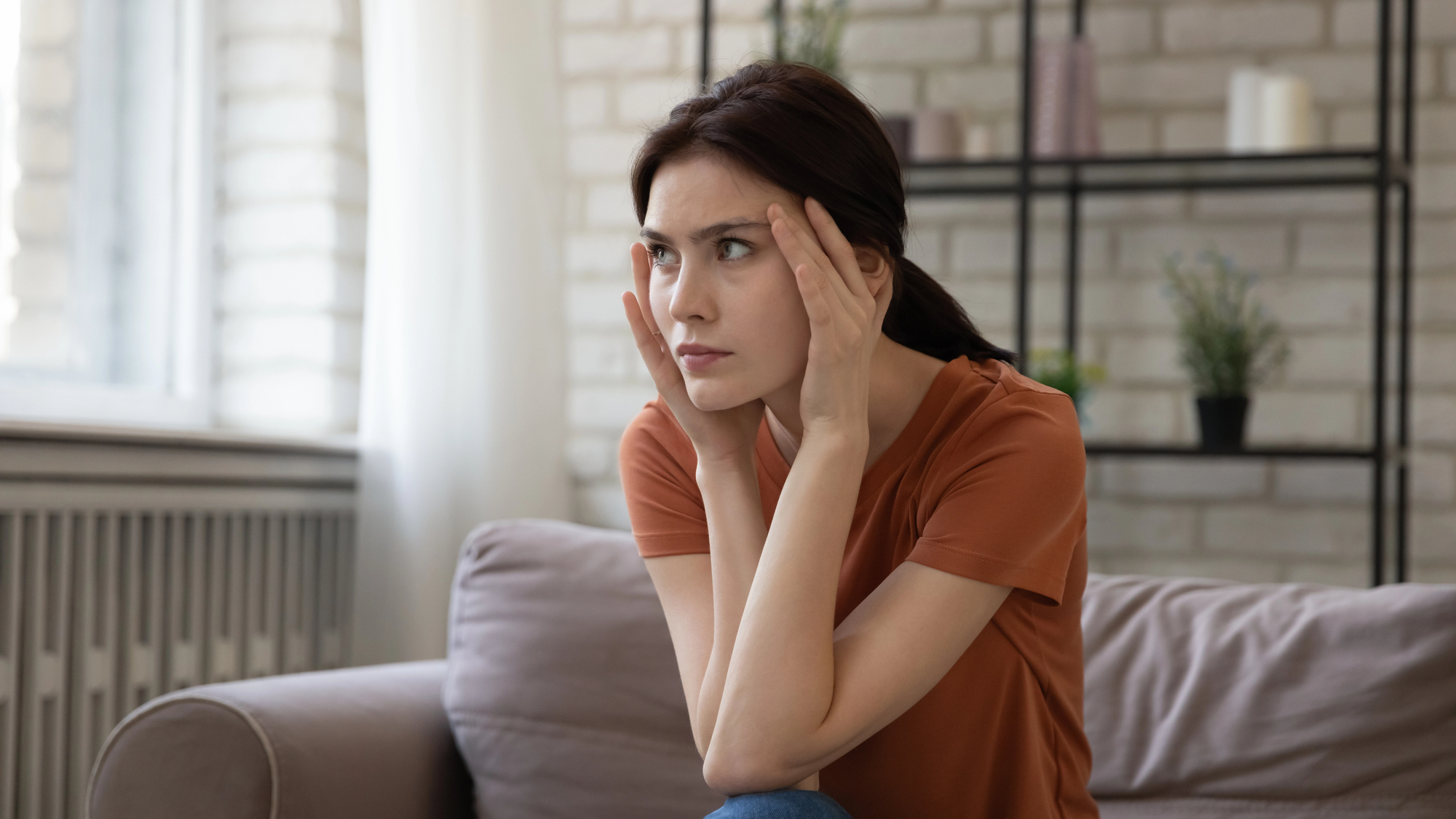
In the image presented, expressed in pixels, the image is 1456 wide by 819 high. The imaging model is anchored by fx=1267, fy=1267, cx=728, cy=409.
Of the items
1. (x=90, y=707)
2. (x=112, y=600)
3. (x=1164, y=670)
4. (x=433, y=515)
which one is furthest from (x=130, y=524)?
(x=1164, y=670)

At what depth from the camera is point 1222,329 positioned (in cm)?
230

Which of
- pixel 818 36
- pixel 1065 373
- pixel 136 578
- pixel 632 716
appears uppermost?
pixel 818 36

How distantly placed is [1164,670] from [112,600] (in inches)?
56.1

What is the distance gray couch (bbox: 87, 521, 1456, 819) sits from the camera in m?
1.31

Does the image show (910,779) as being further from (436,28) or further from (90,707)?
(436,28)

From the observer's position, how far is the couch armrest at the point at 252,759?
1289 mm

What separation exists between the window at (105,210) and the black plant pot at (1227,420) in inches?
72.8

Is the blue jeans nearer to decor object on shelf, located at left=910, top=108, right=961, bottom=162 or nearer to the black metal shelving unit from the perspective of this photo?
the black metal shelving unit

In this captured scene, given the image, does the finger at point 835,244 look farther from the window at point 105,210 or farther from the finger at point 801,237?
Answer: the window at point 105,210

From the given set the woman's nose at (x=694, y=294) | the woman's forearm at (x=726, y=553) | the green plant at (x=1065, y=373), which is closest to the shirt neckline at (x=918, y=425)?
the woman's forearm at (x=726, y=553)

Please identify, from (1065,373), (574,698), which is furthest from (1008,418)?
(1065,373)

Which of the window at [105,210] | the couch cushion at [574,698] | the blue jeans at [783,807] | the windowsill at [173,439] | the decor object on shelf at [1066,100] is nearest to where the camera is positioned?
the blue jeans at [783,807]

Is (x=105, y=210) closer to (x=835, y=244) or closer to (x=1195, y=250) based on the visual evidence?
(x=835, y=244)

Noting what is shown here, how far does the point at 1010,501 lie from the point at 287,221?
5.63 feet
